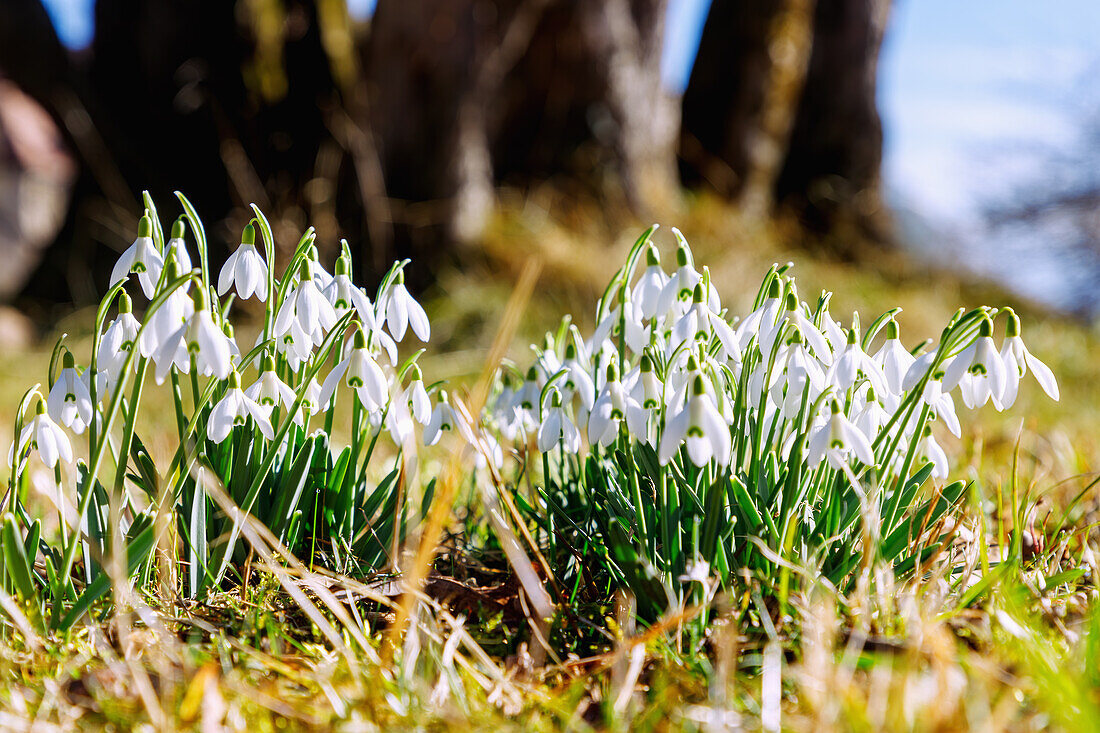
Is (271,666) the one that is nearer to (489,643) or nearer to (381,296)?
(489,643)

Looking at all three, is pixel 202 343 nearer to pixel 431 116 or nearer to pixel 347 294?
pixel 347 294

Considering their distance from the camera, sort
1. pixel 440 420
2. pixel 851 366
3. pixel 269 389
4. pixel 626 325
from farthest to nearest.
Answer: pixel 440 420 → pixel 626 325 → pixel 269 389 → pixel 851 366

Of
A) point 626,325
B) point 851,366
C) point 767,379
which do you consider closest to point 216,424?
point 626,325

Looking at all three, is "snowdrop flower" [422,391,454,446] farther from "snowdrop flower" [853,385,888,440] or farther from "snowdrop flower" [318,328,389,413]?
"snowdrop flower" [853,385,888,440]

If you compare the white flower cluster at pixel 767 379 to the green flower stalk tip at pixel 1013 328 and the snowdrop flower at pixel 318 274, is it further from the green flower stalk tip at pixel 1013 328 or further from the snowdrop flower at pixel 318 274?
the snowdrop flower at pixel 318 274

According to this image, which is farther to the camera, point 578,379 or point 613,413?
point 578,379

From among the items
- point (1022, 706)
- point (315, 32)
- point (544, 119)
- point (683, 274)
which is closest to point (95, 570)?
point (683, 274)
